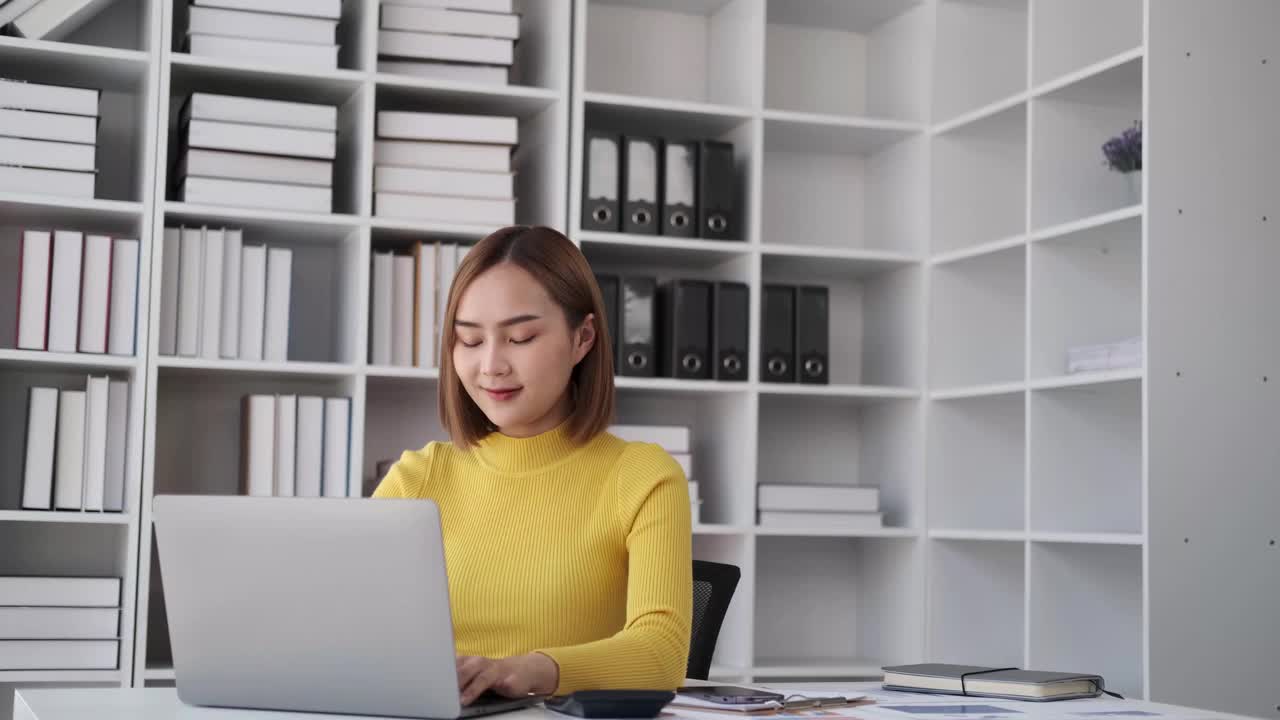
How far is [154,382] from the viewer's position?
10.1 feet

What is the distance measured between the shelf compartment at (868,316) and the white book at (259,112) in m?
1.12

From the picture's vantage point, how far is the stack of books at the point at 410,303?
328 cm

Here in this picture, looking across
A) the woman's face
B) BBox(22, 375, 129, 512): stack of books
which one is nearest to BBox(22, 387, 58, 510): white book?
BBox(22, 375, 129, 512): stack of books

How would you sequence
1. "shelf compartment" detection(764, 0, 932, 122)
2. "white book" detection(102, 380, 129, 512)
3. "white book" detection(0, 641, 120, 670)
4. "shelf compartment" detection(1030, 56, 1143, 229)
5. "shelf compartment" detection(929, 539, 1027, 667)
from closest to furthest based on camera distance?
1. "white book" detection(0, 641, 120, 670)
2. "white book" detection(102, 380, 129, 512)
3. "shelf compartment" detection(1030, 56, 1143, 229)
4. "shelf compartment" detection(929, 539, 1027, 667)
5. "shelf compartment" detection(764, 0, 932, 122)

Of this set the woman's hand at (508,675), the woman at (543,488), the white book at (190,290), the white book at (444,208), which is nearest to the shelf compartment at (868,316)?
the white book at (444,208)

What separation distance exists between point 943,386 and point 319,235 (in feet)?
5.04

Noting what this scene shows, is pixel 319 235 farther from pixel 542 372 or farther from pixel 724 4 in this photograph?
pixel 542 372

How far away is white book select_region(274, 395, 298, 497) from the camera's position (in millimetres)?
3174

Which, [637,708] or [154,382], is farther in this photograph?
[154,382]

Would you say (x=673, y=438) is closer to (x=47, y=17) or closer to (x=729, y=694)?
(x=47, y=17)

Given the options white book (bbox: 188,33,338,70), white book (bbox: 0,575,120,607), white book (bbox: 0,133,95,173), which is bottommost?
white book (bbox: 0,575,120,607)

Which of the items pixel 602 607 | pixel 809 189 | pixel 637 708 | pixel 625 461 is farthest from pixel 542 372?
pixel 809 189

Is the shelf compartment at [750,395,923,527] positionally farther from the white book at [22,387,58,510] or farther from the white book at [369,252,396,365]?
the white book at [22,387,58,510]

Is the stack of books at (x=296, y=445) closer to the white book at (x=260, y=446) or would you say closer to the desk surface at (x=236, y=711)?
the white book at (x=260, y=446)
